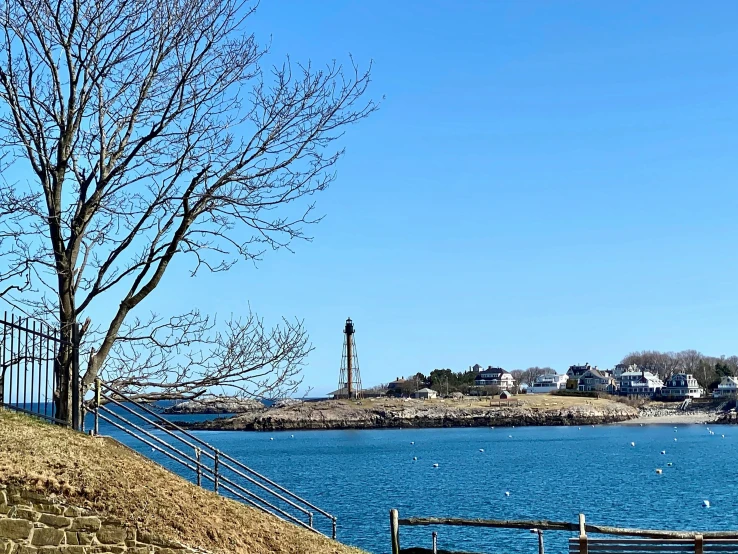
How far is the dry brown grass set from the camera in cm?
1304

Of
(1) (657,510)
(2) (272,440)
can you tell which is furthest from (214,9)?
(2) (272,440)

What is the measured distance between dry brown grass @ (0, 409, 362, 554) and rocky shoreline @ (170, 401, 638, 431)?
5367 inches

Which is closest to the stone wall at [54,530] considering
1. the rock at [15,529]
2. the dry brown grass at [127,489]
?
the rock at [15,529]

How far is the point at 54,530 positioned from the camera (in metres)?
12.5

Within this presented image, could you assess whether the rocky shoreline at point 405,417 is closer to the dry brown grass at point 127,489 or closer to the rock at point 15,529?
Result: the dry brown grass at point 127,489

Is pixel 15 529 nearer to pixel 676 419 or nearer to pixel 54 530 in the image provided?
pixel 54 530

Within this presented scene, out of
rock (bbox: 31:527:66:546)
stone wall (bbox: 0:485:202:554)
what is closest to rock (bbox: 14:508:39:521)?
stone wall (bbox: 0:485:202:554)

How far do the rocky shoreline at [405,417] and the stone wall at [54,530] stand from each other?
138807mm

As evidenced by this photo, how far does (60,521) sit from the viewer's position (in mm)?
12609

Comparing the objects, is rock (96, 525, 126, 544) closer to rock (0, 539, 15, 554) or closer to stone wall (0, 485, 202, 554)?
stone wall (0, 485, 202, 554)

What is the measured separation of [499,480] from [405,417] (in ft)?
323

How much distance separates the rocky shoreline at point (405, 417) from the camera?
154 metres

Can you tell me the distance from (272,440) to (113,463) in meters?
111

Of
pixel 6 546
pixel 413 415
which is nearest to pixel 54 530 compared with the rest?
pixel 6 546
